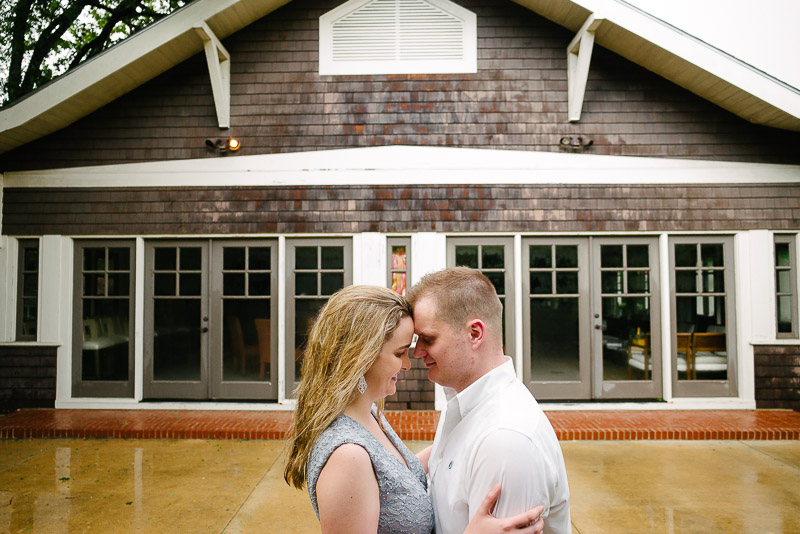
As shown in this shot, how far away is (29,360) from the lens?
704 centimetres

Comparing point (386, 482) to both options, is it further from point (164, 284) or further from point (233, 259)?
point (164, 284)

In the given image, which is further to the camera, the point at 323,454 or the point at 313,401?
the point at 313,401

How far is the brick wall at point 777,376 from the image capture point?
685 centimetres

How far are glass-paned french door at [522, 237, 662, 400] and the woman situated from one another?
5.62 m

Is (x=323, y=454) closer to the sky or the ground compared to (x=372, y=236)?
closer to the ground

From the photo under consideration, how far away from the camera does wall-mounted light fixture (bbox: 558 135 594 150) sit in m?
6.96

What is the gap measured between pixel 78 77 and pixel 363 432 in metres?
6.73

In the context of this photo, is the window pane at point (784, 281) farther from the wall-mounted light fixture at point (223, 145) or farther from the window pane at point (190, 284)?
the window pane at point (190, 284)

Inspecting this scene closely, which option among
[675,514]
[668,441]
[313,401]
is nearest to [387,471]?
[313,401]

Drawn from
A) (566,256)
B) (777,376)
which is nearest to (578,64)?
(566,256)

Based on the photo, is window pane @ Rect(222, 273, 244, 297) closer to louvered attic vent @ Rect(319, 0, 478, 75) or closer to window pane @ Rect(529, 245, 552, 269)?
louvered attic vent @ Rect(319, 0, 478, 75)

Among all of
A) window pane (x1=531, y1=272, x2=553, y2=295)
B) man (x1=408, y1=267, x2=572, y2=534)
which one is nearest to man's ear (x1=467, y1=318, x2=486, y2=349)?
man (x1=408, y1=267, x2=572, y2=534)

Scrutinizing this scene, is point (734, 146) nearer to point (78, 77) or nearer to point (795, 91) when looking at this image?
point (795, 91)

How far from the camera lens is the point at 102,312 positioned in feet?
23.7
